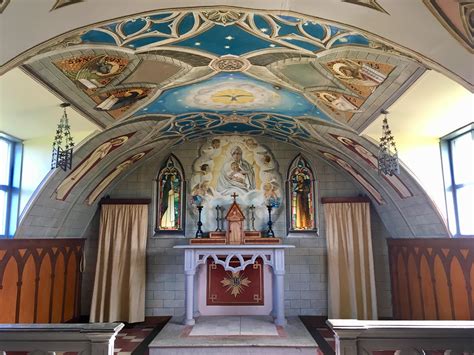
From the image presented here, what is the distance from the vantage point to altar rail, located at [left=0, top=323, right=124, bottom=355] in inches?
101

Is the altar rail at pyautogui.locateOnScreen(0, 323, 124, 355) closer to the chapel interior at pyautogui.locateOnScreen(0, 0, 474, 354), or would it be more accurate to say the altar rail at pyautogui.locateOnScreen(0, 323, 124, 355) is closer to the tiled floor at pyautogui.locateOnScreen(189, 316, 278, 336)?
the chapel interior at pyautogui.locateOnScreen(0, 0, 474, 354)

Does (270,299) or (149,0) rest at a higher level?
(149,0)

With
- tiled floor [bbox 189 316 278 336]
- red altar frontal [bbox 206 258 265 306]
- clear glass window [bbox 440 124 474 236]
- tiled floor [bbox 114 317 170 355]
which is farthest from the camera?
red altar frontal [bbox 206 258 265 306]

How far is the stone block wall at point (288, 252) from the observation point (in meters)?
8.22

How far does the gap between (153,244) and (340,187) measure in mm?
4487

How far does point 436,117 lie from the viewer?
495 cm

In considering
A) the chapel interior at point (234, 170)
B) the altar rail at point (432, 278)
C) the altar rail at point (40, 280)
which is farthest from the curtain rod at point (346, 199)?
the altar rail at point (40, 280)

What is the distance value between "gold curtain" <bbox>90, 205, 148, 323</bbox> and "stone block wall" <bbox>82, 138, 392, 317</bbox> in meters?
0.29

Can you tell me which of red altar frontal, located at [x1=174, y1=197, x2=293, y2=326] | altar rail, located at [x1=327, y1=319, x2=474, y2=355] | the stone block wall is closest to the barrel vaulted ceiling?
the stone block wall

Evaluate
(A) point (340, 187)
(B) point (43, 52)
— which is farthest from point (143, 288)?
(B) point (43, 52)

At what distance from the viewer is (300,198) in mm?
8609

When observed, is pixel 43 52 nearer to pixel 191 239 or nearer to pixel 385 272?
pixel 191 239

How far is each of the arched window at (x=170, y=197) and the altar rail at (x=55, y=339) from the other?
5859 mm

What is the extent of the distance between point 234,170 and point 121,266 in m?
3.29
